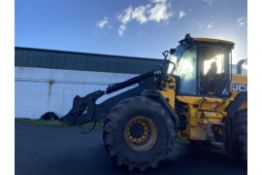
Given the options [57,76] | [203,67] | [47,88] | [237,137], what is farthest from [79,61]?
[237,137]

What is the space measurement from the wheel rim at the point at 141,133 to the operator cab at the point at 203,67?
0.84 m

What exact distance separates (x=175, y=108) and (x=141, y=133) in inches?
29.8

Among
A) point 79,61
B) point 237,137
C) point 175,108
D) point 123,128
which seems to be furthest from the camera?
point 79,61

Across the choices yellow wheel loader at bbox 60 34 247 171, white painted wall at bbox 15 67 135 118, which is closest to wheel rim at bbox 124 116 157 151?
yellow wheel loader at bbox 60 34 247 171

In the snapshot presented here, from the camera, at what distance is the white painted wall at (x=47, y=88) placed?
11258mm

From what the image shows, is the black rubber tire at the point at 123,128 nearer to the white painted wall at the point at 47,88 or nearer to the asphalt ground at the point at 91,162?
the asphalt ground at the point at 91,162

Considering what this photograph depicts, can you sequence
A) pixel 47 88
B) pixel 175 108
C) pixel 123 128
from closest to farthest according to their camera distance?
1. pixel 123 128
2. pixel 175 108
3. pixel 47 88

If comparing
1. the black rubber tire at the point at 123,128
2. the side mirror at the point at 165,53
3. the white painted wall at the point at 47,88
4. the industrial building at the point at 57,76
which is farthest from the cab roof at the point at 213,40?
the white painted wall at the point at 47,88

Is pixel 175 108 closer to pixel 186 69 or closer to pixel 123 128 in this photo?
pixel 186 69

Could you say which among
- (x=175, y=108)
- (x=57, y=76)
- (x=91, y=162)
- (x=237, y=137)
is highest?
(x=57, y=76)

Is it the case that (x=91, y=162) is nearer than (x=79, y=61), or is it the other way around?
(x=91, y=162)

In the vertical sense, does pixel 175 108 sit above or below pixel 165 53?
below

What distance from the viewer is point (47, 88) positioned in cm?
1157
